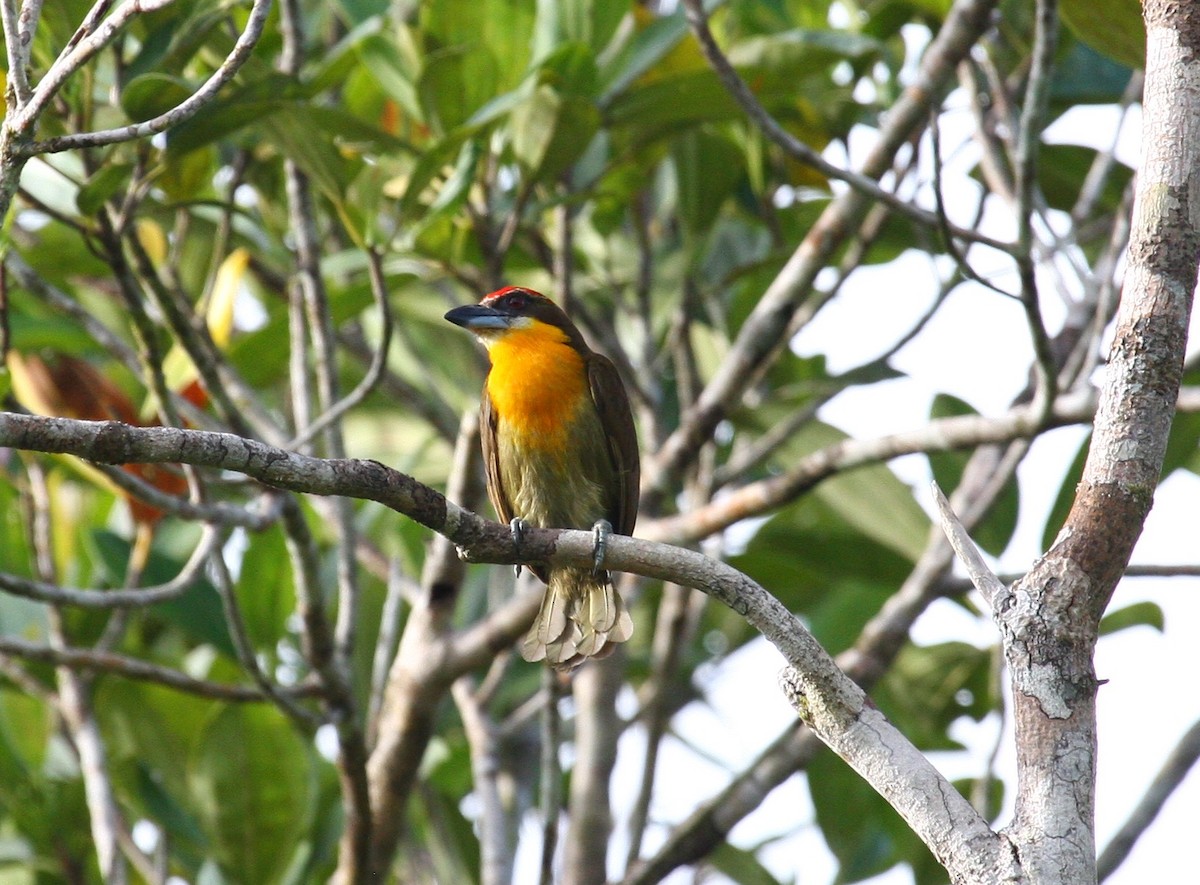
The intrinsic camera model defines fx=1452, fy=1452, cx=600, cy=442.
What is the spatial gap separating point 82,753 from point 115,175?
6.57 ft

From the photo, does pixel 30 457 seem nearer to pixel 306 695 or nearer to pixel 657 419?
pixel 306 695

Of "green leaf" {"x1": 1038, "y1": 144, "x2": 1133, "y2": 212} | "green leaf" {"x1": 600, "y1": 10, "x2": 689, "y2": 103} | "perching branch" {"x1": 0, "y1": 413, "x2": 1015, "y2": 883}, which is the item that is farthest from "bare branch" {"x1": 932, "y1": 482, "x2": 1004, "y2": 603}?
"green leaf" {"x1": 1038, "y1": 144, "x2": 1133, "y2": 212}

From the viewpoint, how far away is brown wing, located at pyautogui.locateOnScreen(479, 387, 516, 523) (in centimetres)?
441

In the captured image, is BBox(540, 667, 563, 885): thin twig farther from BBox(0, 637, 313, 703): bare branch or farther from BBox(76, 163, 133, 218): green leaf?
BBox(76, 163, 133, 218): green leaf

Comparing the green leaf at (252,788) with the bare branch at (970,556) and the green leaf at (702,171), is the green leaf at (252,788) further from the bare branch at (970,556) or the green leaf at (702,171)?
the bare branch at (970,556)

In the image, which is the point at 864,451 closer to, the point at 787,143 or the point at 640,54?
the point at 787,143

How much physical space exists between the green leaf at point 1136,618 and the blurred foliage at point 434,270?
0.7 inches

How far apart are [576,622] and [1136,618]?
2.21 meters

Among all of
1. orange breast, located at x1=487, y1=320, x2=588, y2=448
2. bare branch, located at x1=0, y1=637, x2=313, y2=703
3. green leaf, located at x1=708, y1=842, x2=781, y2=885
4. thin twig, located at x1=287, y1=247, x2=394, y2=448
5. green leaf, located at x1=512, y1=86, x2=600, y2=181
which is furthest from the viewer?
green leaf, located at x1=708, y1=842, x2=781, y2=885

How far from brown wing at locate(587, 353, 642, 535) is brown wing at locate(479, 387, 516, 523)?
1.04ft

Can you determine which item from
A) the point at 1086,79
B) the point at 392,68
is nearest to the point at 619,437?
the point at 392,68

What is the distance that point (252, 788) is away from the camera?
4.64 m

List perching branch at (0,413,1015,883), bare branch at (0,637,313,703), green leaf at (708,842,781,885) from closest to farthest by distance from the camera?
1. perching branch at (0,413,1015,883)
2. bare branch at (0,637,313,703)
3. green leaf at (708,842,781,885)

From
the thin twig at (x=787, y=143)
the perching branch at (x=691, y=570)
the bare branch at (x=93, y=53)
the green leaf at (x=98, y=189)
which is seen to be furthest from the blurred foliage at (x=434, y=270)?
the perching branch at (x=691, y=570)
